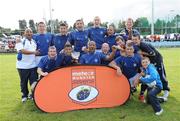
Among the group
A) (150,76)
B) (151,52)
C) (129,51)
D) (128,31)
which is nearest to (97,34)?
(128,31)

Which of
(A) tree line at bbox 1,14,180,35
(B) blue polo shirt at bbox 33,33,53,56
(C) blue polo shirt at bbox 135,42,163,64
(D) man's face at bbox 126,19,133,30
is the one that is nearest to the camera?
(C) blue polo shirt at bbox 135,42,163,64

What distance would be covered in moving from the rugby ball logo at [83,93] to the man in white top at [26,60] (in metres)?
1.53

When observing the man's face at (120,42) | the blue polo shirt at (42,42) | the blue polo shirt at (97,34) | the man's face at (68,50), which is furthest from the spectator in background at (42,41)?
the man's face at (120,42)

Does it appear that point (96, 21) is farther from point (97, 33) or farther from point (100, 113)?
point (100, 113)

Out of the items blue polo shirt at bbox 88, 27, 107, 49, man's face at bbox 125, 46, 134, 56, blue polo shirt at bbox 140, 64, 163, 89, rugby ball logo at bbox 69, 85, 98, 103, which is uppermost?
blue polo shirt at bbox 88, 27, 107, 49

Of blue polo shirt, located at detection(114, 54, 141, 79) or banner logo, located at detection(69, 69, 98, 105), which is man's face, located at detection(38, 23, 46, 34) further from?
blue polo shirt, located at detection(114, 54, 141, 79)

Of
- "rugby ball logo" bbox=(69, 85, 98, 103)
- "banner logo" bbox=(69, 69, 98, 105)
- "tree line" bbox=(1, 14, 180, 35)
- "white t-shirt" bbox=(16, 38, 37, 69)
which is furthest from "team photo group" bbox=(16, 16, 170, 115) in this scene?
"tree line" bbox=(1, 14, 180, 35)

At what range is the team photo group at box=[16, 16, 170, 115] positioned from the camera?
26.1 ft

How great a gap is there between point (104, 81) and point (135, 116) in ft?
3.67

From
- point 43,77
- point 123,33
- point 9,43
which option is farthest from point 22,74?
point 9,43

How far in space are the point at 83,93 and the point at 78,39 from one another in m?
1.72

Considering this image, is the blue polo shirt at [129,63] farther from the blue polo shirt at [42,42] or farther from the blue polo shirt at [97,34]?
the blue polo shirt at [42,42]

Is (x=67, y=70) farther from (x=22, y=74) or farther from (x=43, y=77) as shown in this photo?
(x=22, y=74)

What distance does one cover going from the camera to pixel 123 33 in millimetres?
9211
